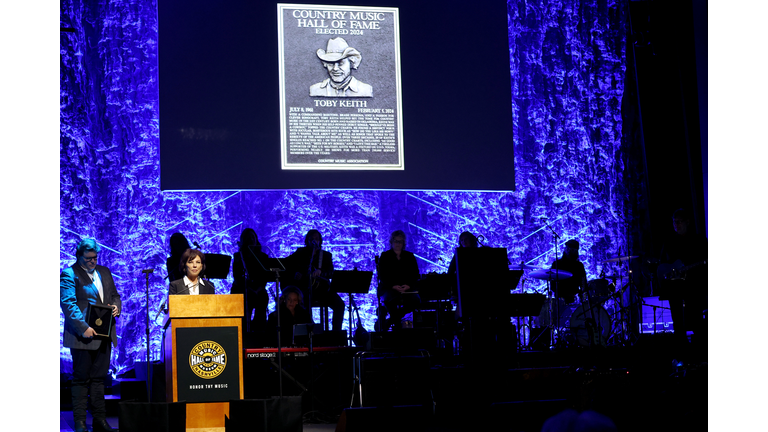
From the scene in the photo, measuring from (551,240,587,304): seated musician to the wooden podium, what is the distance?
4.45 m

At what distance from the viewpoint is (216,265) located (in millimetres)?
7105

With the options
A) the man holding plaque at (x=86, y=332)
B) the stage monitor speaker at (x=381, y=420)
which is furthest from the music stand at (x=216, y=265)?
the stage monitor speaker at (x=381, y=420)

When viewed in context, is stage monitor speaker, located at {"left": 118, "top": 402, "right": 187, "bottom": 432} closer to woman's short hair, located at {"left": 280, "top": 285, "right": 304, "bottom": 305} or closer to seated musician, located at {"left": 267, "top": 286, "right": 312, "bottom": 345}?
seated musician, located at {"left": 267, "top": 286, "right": 312, "bottom": 345}

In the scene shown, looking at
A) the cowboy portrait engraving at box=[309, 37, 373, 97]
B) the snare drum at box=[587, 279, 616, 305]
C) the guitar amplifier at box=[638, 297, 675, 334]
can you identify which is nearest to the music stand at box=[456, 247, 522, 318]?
the snare drum at box=[587, 279, 616, 305]

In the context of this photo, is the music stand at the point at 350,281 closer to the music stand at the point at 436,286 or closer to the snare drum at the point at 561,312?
the music stand at the point at 436,286

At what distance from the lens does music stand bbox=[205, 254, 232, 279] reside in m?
7.05

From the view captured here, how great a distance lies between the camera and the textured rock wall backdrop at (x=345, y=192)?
27.7 ft

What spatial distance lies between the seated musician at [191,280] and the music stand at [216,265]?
1853 millimetres

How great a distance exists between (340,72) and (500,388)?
14.8ft

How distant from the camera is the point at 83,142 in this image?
8438 mm

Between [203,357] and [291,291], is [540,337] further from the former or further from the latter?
[203,357]

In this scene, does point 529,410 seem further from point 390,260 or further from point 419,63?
point 419,63

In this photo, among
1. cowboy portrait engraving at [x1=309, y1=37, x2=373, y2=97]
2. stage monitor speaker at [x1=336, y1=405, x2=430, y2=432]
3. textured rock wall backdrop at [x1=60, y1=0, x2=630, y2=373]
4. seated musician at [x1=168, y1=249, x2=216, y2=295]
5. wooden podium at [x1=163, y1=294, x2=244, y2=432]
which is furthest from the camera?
cowboy portrait engraving at [x1=309, y1=37, x2=373, y2=97]

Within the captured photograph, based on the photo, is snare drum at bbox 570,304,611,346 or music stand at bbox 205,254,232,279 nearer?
music stand at bbox 205,254,232,279
